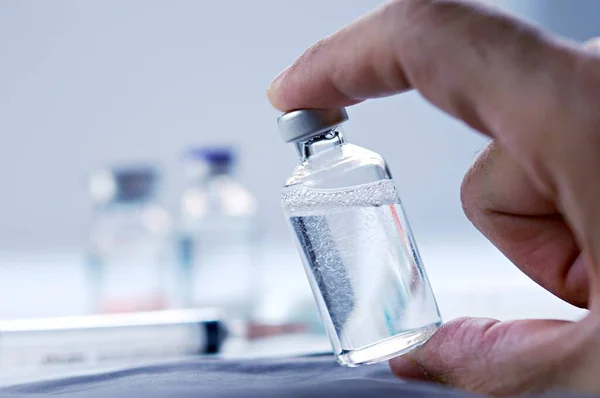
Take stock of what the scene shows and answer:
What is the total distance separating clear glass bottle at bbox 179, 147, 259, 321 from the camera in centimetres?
166

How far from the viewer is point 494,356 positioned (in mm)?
534

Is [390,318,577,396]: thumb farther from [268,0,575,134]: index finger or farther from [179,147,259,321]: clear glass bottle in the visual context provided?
[179,147,259,321]: clear glass bottle

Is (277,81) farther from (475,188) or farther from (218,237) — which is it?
(218,237)

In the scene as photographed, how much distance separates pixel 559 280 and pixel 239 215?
1.22 meters

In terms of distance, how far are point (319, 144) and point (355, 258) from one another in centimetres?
10

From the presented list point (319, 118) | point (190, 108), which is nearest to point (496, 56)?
point (319, 118)

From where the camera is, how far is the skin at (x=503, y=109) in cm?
43

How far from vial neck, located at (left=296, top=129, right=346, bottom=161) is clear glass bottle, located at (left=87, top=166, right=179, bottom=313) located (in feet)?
3.02

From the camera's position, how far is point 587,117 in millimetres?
422

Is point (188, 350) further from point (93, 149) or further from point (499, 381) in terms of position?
point (93, 149)

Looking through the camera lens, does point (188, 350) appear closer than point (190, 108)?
Yes

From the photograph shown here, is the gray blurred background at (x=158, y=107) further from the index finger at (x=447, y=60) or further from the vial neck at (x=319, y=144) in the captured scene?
the index finger at (x=447, y=60)

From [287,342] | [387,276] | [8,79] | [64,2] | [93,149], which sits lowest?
[287,342]

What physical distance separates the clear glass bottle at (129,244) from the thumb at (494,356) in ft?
3.31
